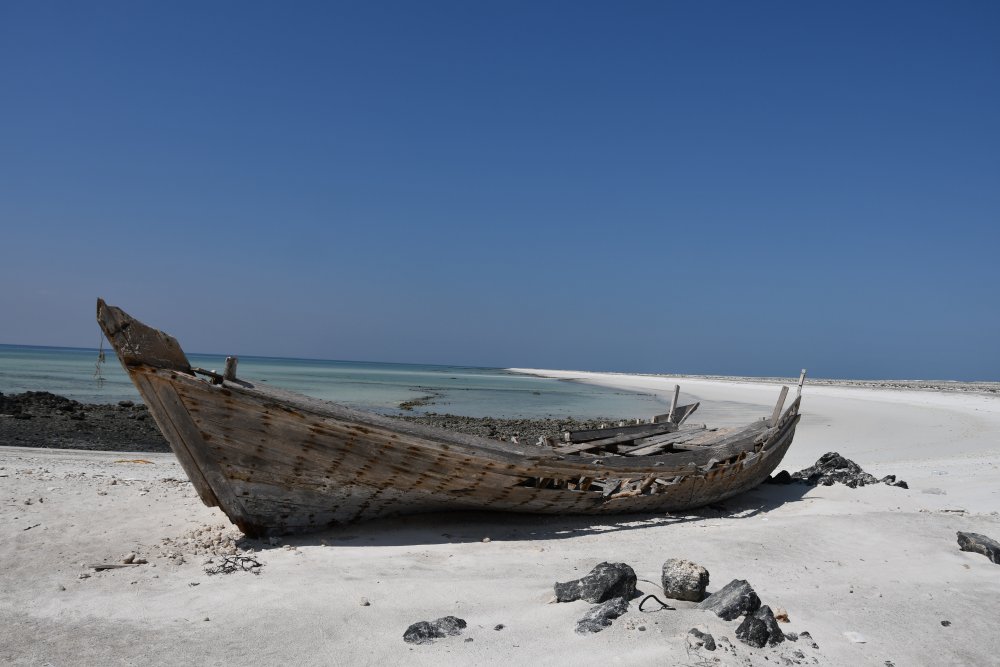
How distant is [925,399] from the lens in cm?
2850

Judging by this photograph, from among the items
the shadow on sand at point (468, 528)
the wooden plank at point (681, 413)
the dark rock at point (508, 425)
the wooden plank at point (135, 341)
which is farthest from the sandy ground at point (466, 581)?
the dark rock at point (508, 425)

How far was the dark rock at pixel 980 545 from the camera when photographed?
4840 millimetres

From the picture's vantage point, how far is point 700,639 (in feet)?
10.3

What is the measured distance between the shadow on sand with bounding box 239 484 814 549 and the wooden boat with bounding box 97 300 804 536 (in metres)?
0.12

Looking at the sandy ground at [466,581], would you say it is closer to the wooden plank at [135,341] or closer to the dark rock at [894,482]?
the dark rock at [894,482]

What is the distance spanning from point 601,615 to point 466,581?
1.17 metres

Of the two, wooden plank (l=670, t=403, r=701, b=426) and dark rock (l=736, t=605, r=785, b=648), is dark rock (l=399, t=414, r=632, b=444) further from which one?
dark rock (l=736, t=605, r=785, b=648)

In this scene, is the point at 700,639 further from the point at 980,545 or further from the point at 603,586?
the point at 980,545

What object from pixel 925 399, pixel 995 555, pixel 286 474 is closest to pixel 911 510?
pixel 995 555

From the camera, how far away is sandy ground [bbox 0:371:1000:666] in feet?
10.7

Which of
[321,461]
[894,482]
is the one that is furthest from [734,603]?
[894,482]

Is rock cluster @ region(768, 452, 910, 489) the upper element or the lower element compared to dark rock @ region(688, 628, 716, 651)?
upper

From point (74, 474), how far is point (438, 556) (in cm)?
577

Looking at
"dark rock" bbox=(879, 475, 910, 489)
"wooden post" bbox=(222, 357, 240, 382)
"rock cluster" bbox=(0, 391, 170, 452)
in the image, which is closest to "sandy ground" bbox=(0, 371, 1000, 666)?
"dark rock" bbox=(879, 475, 910, 489)
